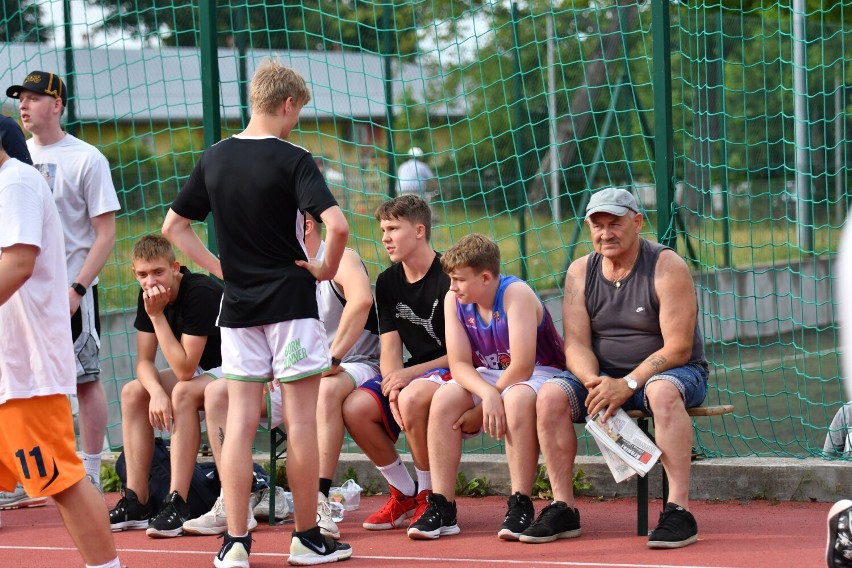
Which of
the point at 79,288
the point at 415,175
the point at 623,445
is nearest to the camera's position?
the point at 623,445

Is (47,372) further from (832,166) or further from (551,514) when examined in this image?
(832,166)

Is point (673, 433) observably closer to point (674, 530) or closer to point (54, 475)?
point (674, 530)

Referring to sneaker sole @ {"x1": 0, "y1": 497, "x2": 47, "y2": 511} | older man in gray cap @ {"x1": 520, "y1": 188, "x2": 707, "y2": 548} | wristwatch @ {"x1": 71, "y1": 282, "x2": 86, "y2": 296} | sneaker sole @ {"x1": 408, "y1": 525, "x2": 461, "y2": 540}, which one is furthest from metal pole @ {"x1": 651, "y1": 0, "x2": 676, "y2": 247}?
sneaker sole @ {"x1": 0, "y1": 497, "x2": 47, "y2": 511}

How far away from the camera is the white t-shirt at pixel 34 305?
366cm

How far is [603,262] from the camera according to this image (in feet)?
16.9

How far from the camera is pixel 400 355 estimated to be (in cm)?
544

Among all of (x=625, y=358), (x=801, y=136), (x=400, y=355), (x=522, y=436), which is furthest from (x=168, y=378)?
(x=801, y=136)

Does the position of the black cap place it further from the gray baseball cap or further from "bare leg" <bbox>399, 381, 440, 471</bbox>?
the gray baseball cap

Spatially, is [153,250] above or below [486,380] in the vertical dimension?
above

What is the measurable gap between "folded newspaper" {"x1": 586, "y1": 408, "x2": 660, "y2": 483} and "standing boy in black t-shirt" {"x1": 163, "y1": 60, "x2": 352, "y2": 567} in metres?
1.14

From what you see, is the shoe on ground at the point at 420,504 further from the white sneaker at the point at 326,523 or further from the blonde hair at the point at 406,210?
the blonde hair at the point at 406,210

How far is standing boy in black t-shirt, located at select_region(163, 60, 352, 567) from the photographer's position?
4418 millimetres

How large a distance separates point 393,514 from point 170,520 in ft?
3.16

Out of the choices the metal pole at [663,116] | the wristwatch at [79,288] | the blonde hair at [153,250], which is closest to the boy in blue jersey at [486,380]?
the metal pole at [663,116]
